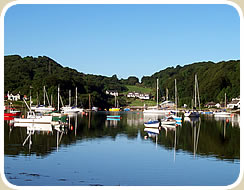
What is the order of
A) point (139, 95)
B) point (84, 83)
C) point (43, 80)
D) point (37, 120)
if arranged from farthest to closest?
point (139, 95) → point (84, 83) → point (43, 80) → point (37, 120)

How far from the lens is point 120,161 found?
72.8 ft

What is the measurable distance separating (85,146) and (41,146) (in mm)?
3474

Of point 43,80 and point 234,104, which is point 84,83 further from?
point 234,104

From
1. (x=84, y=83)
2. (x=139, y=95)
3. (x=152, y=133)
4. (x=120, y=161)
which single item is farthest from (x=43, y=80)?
(x=120, y=161)

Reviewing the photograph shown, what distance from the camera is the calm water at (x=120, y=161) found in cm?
1712

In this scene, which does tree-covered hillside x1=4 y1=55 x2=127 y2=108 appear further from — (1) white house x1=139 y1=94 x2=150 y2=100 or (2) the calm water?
(2) the calm water

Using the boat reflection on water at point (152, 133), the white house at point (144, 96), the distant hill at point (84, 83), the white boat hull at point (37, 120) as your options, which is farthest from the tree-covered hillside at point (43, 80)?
the boat reflection on water at point (152, 133)

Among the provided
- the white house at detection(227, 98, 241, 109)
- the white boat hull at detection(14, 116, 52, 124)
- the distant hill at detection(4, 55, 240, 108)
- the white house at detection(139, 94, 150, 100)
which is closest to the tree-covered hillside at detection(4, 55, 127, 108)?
the distant hill at detection(4, 55, 240, 108)

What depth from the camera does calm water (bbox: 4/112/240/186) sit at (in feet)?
56.2

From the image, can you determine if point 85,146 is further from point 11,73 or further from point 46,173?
point 11,73

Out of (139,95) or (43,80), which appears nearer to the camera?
(43,80)

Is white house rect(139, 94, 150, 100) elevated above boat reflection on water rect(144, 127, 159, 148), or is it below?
above

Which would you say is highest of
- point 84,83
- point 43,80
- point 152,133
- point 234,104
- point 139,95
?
point 84,83

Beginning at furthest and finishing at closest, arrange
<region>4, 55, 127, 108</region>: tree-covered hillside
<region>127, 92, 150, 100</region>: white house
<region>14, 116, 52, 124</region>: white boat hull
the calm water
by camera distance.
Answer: <region>127, 92, 150, 100</region>: white house → <region>4, 55, 127, 108</region>: tree-covered hillside → <region>14, 116, 52, 124</region>: white boat hull → the calm water
